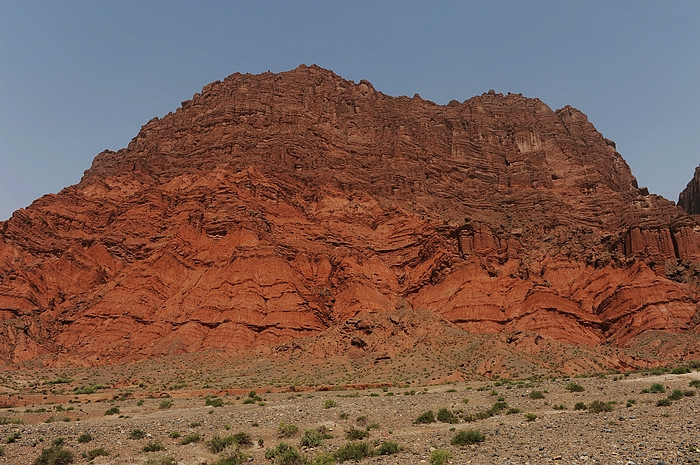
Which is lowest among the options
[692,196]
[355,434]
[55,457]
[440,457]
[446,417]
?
[446,417]

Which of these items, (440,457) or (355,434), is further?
(355,434)

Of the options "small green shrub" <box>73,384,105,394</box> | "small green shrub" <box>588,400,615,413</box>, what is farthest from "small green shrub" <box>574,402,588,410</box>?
"small green shrub" <box>73,384,105,394</box>

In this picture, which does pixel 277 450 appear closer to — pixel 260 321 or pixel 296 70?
pixel 260 321

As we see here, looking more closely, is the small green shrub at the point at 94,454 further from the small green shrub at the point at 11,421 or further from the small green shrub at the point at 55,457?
the small green shrub at the point at 11,421

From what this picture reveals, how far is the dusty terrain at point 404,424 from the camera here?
49.7 ft

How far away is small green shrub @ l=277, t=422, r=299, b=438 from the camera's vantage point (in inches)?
853

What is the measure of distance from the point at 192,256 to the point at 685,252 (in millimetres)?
68682

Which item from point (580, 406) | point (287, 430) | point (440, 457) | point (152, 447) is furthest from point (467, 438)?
point (152, 447)

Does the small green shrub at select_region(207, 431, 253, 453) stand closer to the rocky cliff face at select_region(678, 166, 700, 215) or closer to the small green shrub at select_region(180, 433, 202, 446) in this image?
the small green shrub at select_region(180, 433, 202, 446)

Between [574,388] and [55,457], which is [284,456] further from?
[574,388]

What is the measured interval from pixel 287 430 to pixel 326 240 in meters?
64.2

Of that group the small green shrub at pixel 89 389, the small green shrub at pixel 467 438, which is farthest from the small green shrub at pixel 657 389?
the small green shrub at pixel 89 389

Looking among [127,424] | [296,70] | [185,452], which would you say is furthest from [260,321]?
[296,70]

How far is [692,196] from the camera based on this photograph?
124m
